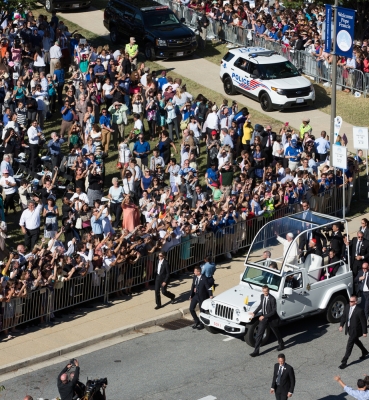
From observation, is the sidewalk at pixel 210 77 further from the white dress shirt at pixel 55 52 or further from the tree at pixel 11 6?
the tree at pixel 11 6

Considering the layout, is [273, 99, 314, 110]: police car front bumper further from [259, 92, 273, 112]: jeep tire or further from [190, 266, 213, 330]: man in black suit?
[190, 266, 213, 330]: man in black suit

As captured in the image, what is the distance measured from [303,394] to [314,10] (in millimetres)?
25398

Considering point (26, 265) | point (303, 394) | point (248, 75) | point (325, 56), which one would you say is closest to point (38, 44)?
point (248, 75)

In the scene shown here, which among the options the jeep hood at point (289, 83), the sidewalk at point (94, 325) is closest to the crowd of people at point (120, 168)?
the sidewalk at point (94, 325)

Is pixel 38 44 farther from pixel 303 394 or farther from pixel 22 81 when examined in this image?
pixel 303 394

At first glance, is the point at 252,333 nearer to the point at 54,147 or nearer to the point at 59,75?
the point at 54,147

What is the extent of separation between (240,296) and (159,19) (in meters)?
19.0

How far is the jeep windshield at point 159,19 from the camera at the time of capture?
36312 mm

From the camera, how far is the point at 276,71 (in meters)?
32.6

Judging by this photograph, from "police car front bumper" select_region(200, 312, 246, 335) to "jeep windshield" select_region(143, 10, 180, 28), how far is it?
18.5 meters

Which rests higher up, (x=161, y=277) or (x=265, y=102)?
(x=265, y=102)

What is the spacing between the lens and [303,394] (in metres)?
17.5

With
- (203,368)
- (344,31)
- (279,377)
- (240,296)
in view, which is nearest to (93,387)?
(279,377)

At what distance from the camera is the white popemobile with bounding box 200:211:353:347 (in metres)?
19.4
